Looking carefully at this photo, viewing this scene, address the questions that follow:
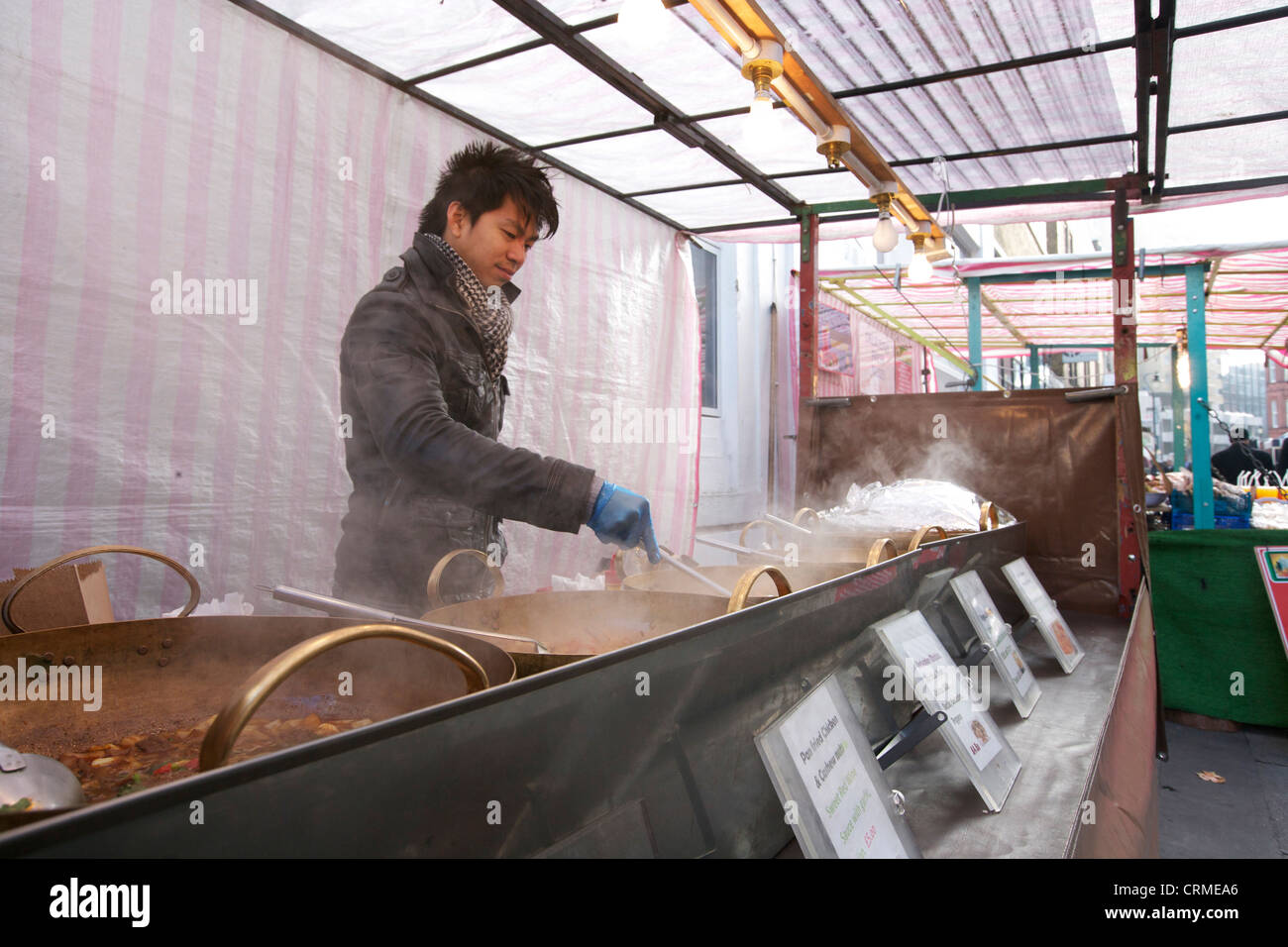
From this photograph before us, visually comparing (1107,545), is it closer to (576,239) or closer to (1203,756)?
(1203,756)

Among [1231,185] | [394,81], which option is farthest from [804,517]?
[1231,185]

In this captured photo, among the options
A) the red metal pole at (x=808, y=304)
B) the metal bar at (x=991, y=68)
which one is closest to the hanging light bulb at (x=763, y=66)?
the metal bar at (x=991, y=68)

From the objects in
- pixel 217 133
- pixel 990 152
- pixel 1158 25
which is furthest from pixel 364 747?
pixel 990 152

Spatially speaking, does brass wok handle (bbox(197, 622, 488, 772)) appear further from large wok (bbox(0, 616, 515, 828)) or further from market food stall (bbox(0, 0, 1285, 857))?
large wok (bbox(0, 616, 515, 828))

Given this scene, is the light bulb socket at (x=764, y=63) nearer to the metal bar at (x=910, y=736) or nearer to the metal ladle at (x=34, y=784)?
the metal bar at (x=910, y=736)

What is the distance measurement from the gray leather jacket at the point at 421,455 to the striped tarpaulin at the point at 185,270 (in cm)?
67

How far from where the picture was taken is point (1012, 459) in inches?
157

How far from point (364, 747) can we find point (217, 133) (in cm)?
293

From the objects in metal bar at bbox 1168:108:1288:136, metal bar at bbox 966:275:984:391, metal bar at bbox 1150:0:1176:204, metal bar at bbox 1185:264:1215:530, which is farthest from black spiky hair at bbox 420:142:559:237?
metal bar at bbox 1185:264:1215:530

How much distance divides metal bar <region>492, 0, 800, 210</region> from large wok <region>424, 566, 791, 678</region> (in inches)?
85.3

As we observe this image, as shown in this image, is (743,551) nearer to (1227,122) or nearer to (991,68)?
(991,68)

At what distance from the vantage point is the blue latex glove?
6.09 feet

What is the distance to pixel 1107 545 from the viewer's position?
363 centimetres

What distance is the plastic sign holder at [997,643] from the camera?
2107mm
